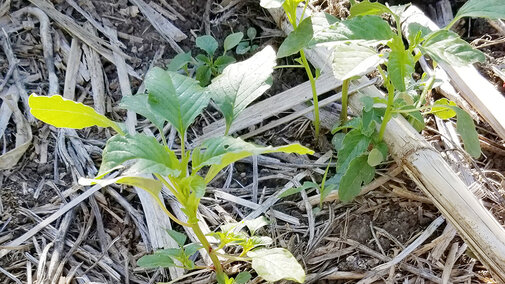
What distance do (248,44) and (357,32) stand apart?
0.78 metres

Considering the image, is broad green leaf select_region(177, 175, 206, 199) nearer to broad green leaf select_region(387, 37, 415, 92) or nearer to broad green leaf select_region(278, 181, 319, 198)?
broad green leaf select_region(278, 181, 319, 198)

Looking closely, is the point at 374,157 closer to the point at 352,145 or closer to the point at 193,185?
the point at 352,145

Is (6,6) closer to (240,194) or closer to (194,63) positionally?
(194,63)

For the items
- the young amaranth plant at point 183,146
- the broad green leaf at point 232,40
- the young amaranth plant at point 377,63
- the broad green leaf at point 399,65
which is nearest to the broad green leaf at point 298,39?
the young amaranth plant at point 377,63

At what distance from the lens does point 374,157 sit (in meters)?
1.53

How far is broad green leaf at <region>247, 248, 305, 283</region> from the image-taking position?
1.16 metres

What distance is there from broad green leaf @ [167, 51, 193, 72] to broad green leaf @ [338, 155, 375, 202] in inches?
27.2

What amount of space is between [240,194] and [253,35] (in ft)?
2.24

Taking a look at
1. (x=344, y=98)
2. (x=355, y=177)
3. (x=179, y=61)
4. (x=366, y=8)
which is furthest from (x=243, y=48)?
(x=355, y=177)

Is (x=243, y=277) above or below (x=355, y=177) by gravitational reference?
below

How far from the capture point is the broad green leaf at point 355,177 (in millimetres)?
1534

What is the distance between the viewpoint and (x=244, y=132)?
1852mm

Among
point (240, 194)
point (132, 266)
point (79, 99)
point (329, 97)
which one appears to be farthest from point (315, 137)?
point (79, 99)

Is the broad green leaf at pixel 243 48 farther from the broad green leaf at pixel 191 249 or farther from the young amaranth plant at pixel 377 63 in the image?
the broad green leaf at pixel 191 249
